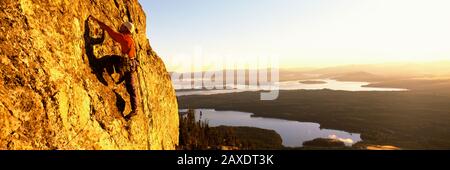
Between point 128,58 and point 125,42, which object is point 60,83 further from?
point 128,58

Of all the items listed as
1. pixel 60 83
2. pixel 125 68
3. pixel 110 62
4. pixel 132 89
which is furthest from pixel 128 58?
pixel 60 83

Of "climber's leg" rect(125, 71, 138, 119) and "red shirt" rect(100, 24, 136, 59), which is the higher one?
"red shirt" rect(100, 24, 136, 59)

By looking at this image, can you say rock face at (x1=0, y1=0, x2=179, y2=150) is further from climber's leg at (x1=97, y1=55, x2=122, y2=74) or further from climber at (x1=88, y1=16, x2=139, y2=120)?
climber at (x1=88, y1=16, x2=139, y2=120)

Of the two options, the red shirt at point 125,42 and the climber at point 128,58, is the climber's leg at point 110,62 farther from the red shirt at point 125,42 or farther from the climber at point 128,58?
the red shirt at point 125,42

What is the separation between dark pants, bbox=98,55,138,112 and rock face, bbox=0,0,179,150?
0.31 metres

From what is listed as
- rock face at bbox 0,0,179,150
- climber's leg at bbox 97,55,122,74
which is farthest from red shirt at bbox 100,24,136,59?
rock face at bbox 0,0,179,150

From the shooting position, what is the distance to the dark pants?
46.2 ft

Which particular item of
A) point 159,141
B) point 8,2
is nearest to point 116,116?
point 8,2

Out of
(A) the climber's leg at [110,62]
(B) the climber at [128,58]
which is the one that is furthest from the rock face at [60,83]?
(B) the climber at [128,58]

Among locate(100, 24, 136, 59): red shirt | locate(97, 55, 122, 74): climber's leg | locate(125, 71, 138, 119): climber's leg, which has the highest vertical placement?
locate(100, 24, 136, 59): red shirt

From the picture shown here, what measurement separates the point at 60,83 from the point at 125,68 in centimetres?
409

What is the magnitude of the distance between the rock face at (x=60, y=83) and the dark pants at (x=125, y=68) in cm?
31
